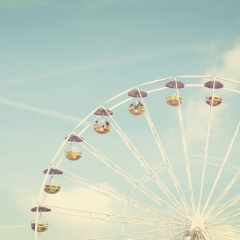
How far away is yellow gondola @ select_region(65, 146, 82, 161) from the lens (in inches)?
806

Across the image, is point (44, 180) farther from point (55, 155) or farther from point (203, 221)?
point (203, 221)

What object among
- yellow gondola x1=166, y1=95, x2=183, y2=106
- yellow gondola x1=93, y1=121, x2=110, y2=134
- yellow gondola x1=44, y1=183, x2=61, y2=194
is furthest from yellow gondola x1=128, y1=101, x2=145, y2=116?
yellow gondola x1=44, y1=183, x2=61, y2=194

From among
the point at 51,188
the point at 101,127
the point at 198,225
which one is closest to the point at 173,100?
the point at 101,127

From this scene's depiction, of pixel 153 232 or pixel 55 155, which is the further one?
pixel 55 155

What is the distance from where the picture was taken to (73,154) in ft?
67.6

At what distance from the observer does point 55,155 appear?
19.6 metres

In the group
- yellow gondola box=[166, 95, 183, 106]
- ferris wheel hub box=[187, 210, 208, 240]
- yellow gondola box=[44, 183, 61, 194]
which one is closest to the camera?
ferris wheel hub box=[187, 210, 208, 240]

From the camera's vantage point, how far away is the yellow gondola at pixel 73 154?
67.2 feet

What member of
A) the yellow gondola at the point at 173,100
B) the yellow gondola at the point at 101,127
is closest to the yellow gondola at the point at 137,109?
the yellow gondola at the point at 173,100

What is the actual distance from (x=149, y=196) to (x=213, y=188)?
9.25ft

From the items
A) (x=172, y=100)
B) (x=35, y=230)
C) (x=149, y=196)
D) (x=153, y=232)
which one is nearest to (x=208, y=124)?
(x=172, y=100)

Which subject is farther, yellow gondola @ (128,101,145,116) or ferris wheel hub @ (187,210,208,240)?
yellow gondola @ (128,101,145,116)

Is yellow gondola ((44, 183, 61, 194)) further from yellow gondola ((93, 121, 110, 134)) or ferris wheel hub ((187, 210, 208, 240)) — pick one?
ferris wheel hub ((187, 210, 208, 240))

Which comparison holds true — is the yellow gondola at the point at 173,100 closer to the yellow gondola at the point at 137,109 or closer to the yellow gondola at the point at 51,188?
the yellow gondola at the point at 137,109
